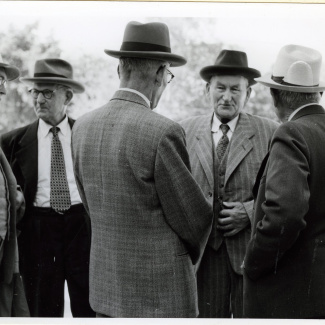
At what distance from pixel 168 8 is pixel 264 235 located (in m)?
1.35

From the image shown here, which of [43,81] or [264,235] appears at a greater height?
[43,81]

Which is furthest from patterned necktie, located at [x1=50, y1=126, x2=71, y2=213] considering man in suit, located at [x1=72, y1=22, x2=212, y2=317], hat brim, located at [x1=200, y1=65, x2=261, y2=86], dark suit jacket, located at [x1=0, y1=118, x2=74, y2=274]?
hat brim, located at [x1=200, y1=65, x2=261, y2=86]

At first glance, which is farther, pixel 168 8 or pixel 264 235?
pixel 168 8

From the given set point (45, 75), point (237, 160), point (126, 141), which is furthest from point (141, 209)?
point (45, 75)

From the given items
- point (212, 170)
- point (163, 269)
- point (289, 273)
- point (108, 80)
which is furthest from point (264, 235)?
point (108, 80)

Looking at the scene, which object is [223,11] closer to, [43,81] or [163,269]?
[43,81]

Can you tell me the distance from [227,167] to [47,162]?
103 centimetres

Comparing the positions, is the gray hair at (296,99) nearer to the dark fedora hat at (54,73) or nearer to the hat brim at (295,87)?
the hat brim at (295,87)

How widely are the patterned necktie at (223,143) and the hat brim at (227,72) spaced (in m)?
0.28

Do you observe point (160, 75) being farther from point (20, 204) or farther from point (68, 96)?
point (20, 204)

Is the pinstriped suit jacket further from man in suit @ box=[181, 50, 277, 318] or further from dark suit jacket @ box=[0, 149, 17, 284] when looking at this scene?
dark suit jacket @ box=[0, 149, 17, 284]

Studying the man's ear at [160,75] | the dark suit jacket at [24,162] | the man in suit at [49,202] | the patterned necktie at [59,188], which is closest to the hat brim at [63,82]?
the man in suit at [49,202]

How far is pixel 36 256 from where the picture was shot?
297cm

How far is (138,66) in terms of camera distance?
2.38 m
